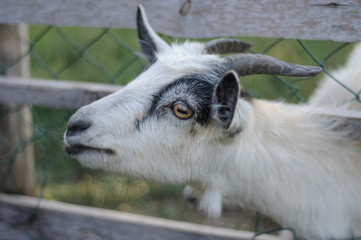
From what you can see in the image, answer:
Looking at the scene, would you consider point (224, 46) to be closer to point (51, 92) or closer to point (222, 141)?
point (222, 141)

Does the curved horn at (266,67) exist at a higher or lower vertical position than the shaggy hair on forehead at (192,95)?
higher

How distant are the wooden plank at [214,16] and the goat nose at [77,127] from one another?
470 mm

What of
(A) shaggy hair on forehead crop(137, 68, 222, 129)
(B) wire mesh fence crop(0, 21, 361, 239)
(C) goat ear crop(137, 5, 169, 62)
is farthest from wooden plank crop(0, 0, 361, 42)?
(B) wire mesh fence crop(0, 21, 361, 239)

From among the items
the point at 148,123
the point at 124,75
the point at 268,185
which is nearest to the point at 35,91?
the point at 148,123

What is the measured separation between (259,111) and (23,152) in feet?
4.67

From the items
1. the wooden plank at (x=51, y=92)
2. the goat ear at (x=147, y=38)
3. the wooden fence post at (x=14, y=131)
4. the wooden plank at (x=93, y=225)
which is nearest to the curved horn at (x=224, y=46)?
the goat ear at (x=147, y=38)

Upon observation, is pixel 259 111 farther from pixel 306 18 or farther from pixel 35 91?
pixel 35 91

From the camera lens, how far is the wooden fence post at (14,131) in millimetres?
2188

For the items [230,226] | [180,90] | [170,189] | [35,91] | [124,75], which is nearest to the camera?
[180,90]

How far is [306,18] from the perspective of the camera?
1.48m

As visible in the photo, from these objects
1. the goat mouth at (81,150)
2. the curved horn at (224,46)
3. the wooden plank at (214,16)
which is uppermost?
the wooden plank at (214,16)

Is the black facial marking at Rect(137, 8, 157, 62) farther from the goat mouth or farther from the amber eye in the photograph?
the goat mouth

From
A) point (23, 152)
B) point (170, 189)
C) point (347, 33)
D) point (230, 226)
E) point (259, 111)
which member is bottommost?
point (230, 226)

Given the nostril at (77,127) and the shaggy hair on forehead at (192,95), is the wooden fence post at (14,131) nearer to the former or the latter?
the nostril at (77,127)
